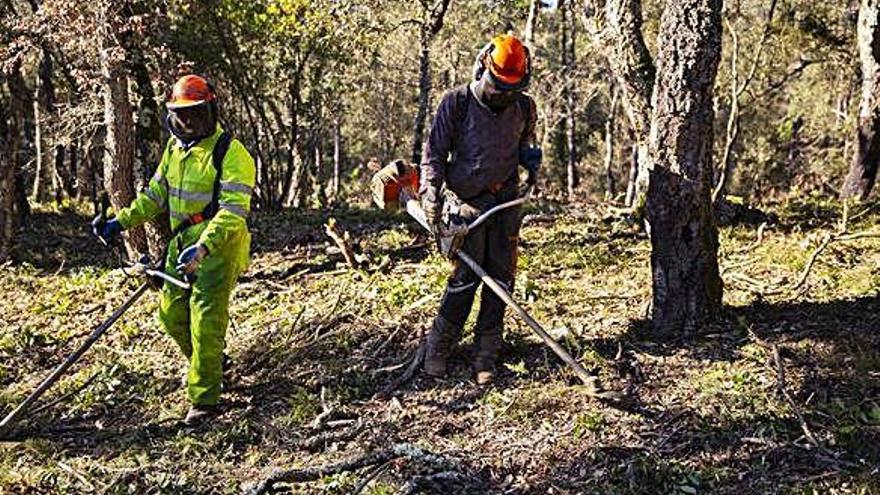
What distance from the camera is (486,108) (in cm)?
451

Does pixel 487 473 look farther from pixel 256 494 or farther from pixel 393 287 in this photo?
pixel 393 287

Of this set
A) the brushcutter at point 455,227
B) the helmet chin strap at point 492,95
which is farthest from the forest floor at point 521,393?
the helmet chin strap at point 492,95

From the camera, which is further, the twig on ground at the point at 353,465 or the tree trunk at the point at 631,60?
the tree trunk at the point at 631,60

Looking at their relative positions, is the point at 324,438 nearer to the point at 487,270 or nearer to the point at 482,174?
the point at 487,270

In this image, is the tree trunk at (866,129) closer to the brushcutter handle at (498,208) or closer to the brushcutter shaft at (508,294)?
the brushcutter handle at (498,208)

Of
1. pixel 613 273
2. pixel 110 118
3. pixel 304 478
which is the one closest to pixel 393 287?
pixel 613 273

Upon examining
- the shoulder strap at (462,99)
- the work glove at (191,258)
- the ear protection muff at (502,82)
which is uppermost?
the ear protection muff at (502,82)

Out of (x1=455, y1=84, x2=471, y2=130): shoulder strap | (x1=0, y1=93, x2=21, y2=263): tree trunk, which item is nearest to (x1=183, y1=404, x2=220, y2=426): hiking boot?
(x1=455, y1=84, x2=471, y2=130): shoulder strap

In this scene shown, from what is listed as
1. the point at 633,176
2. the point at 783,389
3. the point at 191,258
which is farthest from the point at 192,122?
the point at 633,176

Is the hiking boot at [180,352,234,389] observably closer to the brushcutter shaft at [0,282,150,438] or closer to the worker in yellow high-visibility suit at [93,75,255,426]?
the worker in yellow high-visibility suit at [93,75,255,426]

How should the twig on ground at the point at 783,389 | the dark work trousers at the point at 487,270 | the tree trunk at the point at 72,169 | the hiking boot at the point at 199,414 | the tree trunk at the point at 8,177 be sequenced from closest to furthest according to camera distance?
the twig on ground at the point at 783,389, the dark work trousers at the point at 487,270, the hiking boot at the point at 199,414, the tree trunk at the point at 8,177, the tree trunk at the point at 72,169

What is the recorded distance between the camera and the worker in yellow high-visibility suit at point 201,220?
15.3 ft

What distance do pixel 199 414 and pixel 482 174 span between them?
2.29m

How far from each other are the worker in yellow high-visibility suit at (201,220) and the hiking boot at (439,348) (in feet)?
4.21
